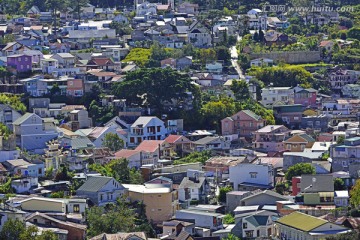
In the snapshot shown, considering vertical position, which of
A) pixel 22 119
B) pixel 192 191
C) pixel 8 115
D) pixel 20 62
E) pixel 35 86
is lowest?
pixel 192 191

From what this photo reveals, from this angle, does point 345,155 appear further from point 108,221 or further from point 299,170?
point 108,221

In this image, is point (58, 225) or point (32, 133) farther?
point (32, 133)

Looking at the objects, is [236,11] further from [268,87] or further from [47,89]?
[47,89]

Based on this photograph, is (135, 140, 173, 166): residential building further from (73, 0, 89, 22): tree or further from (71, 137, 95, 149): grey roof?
(73, 0, 89, 22): tree

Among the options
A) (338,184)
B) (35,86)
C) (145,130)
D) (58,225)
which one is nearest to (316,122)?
(145,130)

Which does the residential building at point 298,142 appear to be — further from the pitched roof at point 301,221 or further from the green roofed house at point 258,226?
the pitched roof at point 301,221

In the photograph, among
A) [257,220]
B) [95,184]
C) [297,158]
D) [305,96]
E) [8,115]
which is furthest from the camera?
[305,96]
